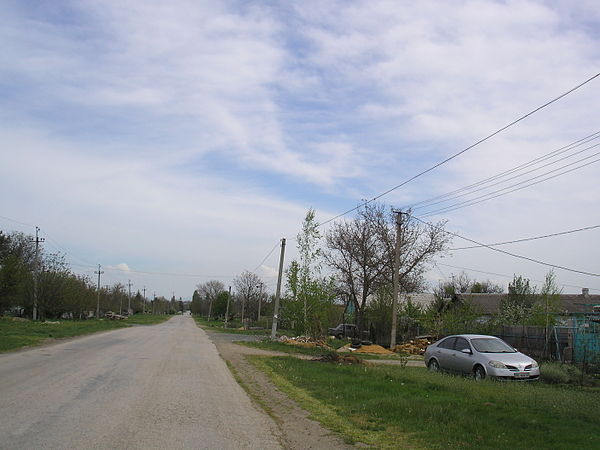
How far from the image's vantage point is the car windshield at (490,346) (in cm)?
1644

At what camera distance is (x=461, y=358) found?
1666cm

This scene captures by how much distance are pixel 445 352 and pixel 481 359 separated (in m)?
1.99

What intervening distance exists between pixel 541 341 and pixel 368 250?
73.0 ft

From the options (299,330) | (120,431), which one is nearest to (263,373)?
(120,431)

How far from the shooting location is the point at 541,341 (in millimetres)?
23859

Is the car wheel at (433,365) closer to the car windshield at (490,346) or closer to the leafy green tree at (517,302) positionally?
the car windshield at (490,346)

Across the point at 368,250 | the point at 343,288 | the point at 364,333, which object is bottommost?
the point at 364,333

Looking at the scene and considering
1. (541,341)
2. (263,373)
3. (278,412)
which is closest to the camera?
(278,412)

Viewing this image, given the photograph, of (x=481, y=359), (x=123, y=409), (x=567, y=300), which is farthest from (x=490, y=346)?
(x=567, y=300)

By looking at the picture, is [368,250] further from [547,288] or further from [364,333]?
[547,288]

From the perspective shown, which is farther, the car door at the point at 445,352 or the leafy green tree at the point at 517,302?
the leafy green tree at the point at 517,302

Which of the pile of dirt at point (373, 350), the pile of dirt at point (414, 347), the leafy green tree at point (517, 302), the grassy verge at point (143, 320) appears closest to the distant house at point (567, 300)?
the leafy green tree at point (517, 302)

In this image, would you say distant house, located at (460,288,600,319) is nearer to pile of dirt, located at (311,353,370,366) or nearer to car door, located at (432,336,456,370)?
pile of dirt, located at (311,353,370,366)

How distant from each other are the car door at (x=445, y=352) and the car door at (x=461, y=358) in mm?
173
